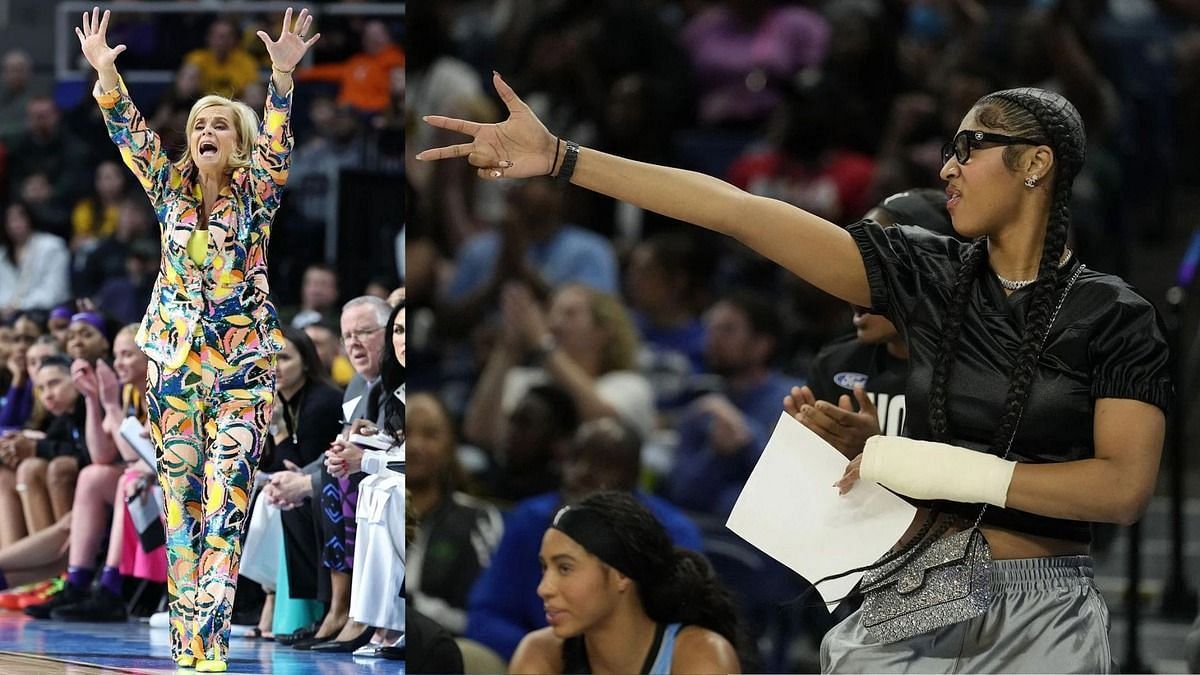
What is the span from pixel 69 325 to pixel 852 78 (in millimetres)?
5141

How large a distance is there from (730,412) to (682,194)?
3830 mm

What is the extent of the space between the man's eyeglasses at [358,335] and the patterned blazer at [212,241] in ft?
1.24

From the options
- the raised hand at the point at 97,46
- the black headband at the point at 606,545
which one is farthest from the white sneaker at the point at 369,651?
the raised hand at the point at 97,46

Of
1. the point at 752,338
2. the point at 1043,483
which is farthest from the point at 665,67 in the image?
the point at 1043,483

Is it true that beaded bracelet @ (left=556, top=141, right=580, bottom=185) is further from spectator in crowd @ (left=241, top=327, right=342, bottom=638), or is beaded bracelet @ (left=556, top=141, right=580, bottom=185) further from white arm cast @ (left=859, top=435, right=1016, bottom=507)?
spectator in crowd @ (left=241, top=327, right=342, bottom=638)

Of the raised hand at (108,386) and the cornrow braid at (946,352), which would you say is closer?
the cornrow braid at (946,352)

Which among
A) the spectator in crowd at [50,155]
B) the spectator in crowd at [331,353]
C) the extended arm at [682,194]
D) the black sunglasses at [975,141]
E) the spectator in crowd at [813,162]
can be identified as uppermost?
the spectator in crowd at [813,162]

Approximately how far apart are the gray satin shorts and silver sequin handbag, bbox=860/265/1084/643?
30mm

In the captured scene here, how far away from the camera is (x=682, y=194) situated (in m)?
3.12

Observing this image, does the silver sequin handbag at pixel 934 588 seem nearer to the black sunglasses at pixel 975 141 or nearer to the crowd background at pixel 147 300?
the black sunglasses at pixel 975 141

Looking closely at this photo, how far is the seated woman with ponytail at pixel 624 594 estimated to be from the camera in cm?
408

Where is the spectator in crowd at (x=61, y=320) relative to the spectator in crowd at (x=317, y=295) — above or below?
below

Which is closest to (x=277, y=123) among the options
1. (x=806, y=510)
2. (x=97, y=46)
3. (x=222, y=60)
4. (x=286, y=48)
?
(x=286, y=48)

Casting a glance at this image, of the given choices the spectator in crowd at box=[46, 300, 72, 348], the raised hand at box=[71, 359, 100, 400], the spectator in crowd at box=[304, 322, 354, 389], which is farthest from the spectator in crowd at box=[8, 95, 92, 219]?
the spectator in crowd at box=[304, 322, 354, 389]
